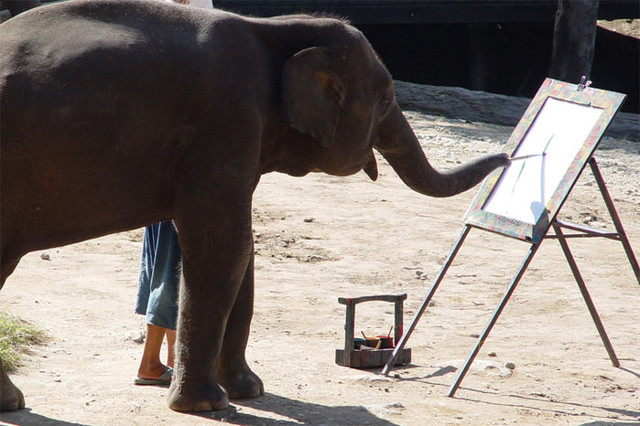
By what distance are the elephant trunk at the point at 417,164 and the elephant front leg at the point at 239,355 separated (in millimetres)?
939

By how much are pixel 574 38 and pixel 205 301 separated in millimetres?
11770

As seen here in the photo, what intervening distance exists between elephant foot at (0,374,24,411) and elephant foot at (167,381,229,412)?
700 millimetres

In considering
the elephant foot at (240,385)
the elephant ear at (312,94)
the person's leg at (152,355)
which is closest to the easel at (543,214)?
the elephant foot at (240,385)

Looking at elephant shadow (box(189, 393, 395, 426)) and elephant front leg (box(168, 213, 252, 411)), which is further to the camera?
elephant shadow (box(189, 393, 395, 426))

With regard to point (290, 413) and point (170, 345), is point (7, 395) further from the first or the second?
point (290, 413)

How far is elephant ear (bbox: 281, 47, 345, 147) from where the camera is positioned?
4.95 metres

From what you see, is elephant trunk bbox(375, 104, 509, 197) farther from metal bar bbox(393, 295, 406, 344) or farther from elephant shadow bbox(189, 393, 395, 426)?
elephant shadow bbox(189, 393, 395, 426)

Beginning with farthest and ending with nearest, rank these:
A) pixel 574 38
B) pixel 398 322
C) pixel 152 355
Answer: pixel 574 38 → pixel 398 322 → pixel 152 355

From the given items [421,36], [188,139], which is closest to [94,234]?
[188,139]

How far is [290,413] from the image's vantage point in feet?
17.1

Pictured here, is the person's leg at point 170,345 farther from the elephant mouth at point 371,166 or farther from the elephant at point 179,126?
the elephant mouth at point 371,166

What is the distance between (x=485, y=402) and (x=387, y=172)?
6348 mm

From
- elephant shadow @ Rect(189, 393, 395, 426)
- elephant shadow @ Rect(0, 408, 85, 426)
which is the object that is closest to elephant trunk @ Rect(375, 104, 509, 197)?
elephant shadow @ Rect(189, 393, 395, 426)

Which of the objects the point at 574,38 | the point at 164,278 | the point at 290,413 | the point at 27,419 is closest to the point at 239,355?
the point at 290,413
